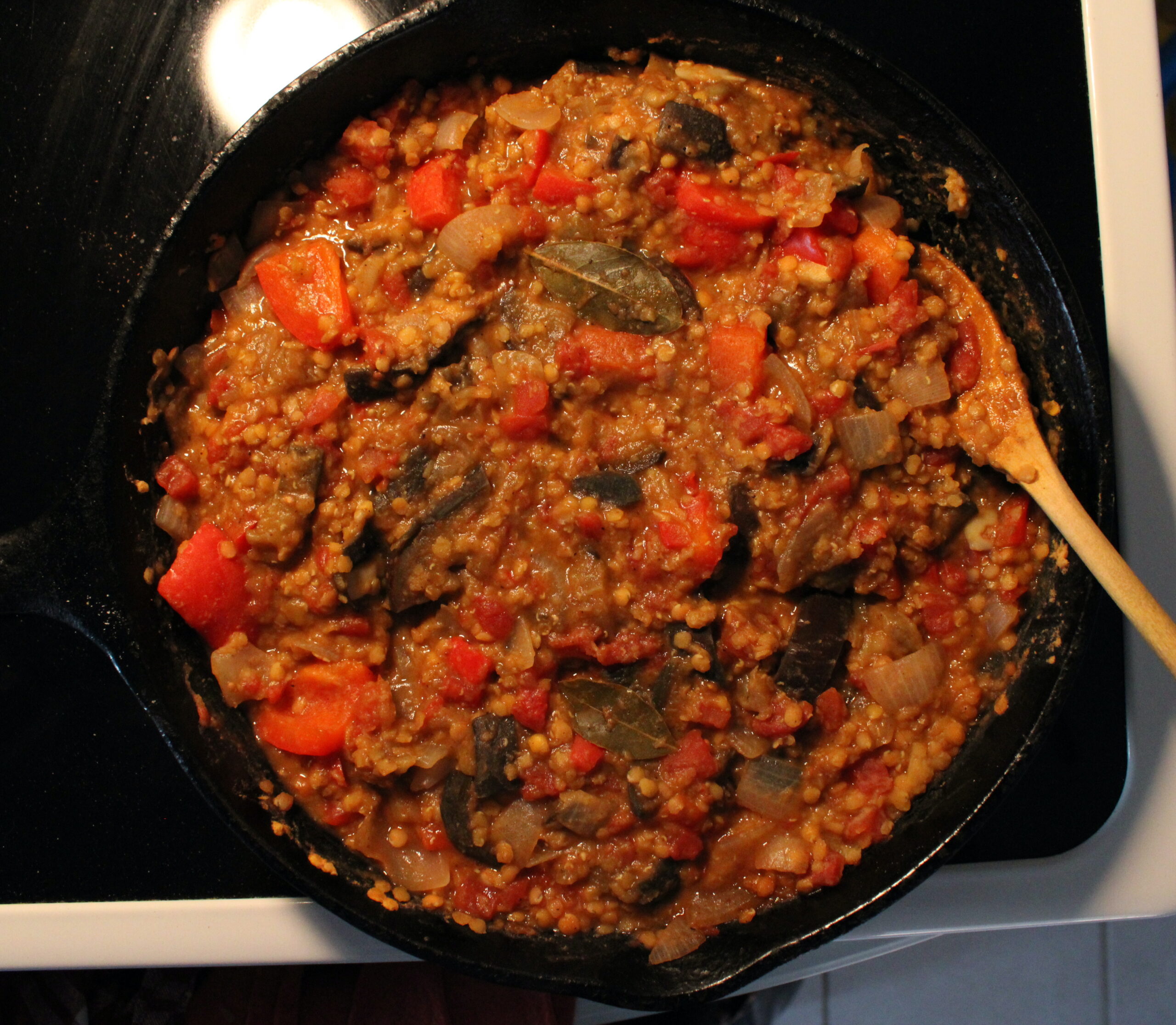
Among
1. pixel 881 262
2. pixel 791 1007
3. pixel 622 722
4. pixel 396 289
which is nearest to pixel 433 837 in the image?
pixel 622 722

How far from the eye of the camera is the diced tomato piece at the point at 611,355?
2.23 meters

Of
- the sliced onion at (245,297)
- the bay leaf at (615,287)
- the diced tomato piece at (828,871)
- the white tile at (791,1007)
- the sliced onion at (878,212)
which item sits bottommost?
the white tile at (791,1007)

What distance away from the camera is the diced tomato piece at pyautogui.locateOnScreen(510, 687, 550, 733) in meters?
2.28

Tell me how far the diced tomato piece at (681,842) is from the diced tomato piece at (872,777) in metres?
0.43

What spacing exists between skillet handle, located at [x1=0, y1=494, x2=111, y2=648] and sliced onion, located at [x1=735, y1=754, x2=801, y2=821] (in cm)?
160

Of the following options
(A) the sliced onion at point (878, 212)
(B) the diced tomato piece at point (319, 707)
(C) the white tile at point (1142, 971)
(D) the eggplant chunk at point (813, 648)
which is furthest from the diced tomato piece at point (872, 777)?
(C) the white tile at point (1142, 971)

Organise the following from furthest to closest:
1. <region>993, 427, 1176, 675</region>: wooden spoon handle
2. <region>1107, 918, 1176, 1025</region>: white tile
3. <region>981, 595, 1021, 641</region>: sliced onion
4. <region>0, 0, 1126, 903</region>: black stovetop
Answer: <region>1107, 918, 1176, 1025</region>: white tile < <region>0, 0, 1126, 903</region>: black stovetop < <region>981, 595, 1021, 641</region>: sliced onion < <region>993, 427, 1176, 675</region>: wooden spoon handle

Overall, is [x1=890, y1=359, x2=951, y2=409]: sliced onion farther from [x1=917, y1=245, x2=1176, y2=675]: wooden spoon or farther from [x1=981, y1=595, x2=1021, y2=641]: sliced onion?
[x1=981, y1=595, x2=1021, y2=641]: sliced onion

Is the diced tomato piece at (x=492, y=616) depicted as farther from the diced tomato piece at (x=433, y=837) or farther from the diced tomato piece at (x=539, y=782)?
the diced tomato piece at (x=433, y=837)

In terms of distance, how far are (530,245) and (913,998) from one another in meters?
3.64

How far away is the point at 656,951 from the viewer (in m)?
2.32

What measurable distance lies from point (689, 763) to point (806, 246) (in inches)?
51.1

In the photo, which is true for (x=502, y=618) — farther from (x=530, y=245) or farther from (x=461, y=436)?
(x=530, y=245)

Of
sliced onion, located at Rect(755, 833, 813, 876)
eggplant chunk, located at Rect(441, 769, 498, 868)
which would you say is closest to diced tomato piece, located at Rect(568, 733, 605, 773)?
eggplant chunk, located at Rect(441, 769, 498, 868)
